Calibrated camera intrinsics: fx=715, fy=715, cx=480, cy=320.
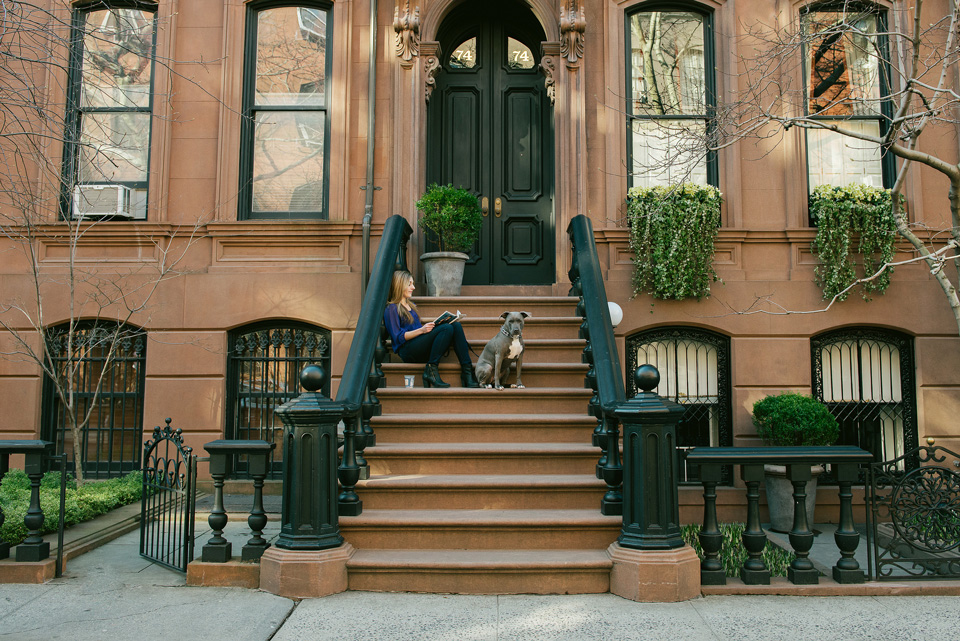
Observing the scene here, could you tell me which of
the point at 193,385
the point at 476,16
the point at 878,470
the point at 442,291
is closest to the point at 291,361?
the point at 193,385

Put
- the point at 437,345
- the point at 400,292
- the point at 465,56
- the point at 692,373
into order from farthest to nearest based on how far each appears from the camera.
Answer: the point at 465,56 → the point at 692,373 → the point at 400,292 → the point at 437,345

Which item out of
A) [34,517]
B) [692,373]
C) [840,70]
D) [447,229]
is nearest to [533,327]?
[447,229]

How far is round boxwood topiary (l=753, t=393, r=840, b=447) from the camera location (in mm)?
7367

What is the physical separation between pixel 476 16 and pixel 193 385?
19.9ft

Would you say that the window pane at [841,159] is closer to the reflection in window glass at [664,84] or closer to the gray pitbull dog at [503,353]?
the reflection in window glass at [664,84]

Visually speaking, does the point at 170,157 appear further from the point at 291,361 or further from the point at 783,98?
the point at 783,98

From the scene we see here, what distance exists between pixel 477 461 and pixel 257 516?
1819 millimetres

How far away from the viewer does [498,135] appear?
9555 millimetres

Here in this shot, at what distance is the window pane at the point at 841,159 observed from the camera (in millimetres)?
8805

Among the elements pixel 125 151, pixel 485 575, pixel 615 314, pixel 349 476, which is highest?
pixel 125 151

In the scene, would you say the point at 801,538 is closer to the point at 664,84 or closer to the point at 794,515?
the point at 794,515

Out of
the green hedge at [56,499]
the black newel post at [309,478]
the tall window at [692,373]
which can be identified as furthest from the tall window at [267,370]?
the tall window at [692,373]

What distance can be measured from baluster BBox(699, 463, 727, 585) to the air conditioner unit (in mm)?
7375

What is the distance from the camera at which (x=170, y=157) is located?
883 centimetres
